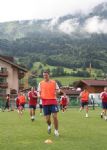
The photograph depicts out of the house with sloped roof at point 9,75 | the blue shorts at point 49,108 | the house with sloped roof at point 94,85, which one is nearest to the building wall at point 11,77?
the house with sloped roof at point 9,75

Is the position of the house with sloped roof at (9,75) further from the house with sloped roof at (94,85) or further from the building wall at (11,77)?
the house with sloped roof at (94,85)

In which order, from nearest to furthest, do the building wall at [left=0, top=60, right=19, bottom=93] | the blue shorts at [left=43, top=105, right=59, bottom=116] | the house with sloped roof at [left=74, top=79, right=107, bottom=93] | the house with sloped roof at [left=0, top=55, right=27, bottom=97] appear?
the blue shorts at [left=43, top=105, right=59, bottom=116] < the house with sloped roof at [left=0, top=55, right=27, bottom=97] < the building wall at [left=0, top=60, right=19, bottom=93] < the house with sloped roof at [left=74, top=79, right=107, bottom=93]

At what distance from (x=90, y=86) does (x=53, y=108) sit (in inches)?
3624

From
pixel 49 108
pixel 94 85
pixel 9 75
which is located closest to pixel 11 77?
pixel 9 75

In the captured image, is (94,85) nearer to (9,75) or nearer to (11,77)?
(11,77)

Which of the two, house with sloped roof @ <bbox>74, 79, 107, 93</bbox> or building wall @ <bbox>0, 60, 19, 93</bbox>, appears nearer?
building wall @ <bbox>0, 60, 19, 93</bbox>

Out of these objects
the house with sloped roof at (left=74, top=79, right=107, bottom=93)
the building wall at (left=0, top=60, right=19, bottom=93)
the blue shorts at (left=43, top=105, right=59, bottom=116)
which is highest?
the building wall at (left=0, top=60, right=19, bottom=93)

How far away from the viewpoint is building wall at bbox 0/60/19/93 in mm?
103000

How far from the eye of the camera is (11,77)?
103812 mm

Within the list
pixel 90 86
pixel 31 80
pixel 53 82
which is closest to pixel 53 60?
pixel 31 80

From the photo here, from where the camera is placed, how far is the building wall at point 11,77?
103 m

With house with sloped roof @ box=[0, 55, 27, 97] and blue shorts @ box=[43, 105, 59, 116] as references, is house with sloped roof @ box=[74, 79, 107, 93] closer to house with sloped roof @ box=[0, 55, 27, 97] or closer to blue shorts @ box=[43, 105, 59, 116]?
house with sloped roof @ box=[0, 55, 27, 97]

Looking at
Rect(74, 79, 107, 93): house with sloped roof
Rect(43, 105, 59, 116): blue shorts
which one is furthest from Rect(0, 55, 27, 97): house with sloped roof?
Rect(43, 105, 59, 116): blue shorts

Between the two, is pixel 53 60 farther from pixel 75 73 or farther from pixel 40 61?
pixel 75 73
